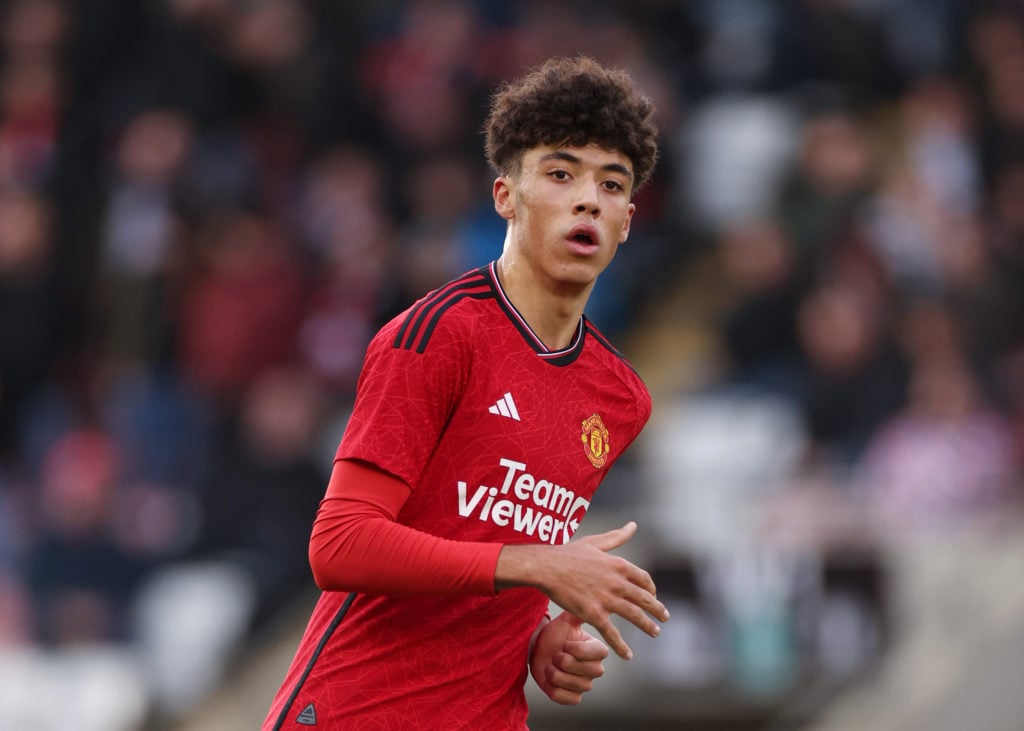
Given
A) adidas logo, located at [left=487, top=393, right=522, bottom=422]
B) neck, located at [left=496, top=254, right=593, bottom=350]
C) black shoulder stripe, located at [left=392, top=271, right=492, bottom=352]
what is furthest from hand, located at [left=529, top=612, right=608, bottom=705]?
Answer: black shoulder stripe, located at [left=392, top=271, right=492, bottom=352]

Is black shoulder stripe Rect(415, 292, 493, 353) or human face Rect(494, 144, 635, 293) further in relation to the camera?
human face Rect(494, 144, 635, 293)

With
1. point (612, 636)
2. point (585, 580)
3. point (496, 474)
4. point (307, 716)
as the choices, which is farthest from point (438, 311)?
point (307, 716)

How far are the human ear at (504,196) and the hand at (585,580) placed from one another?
85 cm

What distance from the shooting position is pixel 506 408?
3738mm

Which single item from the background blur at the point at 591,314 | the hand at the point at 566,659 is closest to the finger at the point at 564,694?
the hand at the point at 566,659

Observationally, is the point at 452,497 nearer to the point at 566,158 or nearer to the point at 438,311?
the point at 438,311

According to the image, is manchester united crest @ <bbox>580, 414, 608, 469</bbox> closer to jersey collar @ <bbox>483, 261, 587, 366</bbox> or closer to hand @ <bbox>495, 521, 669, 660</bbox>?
jersey collar @ <bbox>483, 261, 587, 366</bbox>

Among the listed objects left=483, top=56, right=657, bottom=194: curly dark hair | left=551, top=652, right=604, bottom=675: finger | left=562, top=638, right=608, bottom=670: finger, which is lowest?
left=551, top=652, right=604, bottom=675: finger

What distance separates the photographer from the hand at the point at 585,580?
3385mm

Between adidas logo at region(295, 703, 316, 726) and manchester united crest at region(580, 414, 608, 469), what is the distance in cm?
83

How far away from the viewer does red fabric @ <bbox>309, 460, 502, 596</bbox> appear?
3418mm

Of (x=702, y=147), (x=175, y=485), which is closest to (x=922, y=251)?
(x=702, y=147)

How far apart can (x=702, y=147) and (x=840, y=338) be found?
2360 mm

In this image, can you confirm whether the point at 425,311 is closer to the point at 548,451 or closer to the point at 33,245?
the point at 548,451
